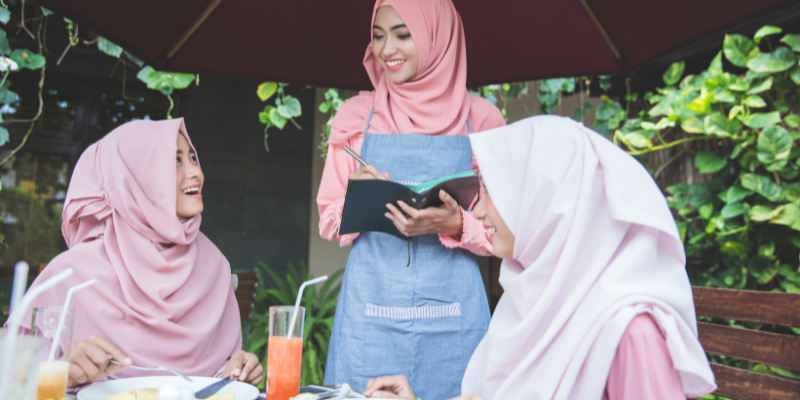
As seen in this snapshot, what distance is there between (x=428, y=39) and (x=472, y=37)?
1.57 feet

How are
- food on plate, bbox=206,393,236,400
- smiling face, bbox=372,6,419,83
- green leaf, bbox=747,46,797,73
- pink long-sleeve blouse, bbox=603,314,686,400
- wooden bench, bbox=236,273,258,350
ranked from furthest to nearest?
wooden bench, bbox=236,273,258,350
green leaf, bbox=747,46,797,73
smiling face, bbox=372,6,419,83
food on plate, bbox=206,393,236,400
pink long-sleeve blouse, bbox=603,314,686,400

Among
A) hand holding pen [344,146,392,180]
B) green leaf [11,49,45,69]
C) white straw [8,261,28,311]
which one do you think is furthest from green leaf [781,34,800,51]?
green leaf [11,49,45,69]

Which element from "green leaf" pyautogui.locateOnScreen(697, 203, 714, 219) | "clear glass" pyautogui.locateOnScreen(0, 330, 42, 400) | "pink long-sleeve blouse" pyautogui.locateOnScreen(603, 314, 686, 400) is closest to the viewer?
"clear glass" pyautogui.locateOnScreen(0, 330, 42, 400)

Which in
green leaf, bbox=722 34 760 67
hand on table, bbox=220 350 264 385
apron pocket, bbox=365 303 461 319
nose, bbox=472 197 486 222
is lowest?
hand on table, bbox=220 350 264 385

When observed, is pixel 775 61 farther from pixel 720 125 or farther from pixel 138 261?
pixel 138 261

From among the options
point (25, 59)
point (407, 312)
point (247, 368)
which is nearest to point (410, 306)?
point (407, 312)

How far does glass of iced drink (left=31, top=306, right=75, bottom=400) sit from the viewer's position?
3.44ft

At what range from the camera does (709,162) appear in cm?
356

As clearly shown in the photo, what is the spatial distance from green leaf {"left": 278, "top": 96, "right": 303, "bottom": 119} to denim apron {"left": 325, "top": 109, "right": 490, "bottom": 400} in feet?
6.86

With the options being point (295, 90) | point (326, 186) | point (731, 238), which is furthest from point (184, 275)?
point (295, 90)

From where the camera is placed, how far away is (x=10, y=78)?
4773mm

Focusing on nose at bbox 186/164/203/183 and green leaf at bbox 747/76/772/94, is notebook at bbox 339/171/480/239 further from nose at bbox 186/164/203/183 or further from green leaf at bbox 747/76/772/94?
green leaf at bbox 747/76/772/94

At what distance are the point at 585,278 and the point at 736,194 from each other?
9.23ft

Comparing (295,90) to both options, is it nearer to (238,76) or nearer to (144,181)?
(238,76)
